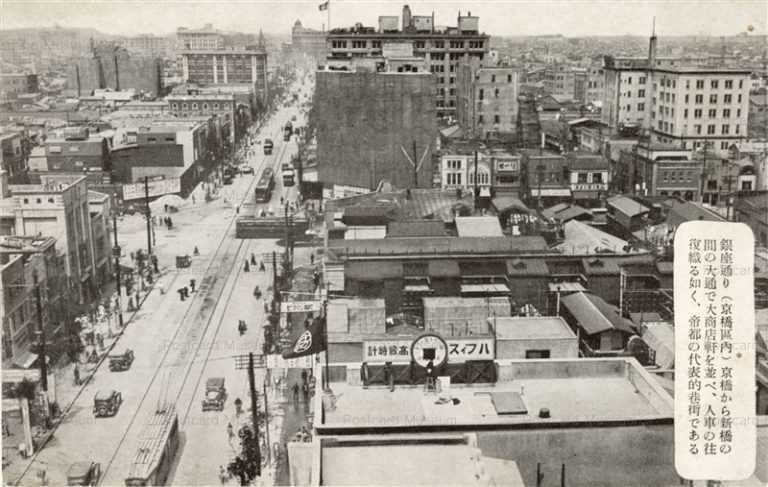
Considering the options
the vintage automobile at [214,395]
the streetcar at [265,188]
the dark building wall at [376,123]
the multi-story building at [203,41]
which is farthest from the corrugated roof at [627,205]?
the multi-story building at [203,41]

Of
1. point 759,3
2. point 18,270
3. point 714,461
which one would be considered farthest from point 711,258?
point 18,270

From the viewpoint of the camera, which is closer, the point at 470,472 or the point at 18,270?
the point at 470,472

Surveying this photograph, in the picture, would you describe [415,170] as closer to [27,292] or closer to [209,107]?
[27,292]

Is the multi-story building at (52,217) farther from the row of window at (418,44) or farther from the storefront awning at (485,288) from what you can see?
the row of window at (418,44)

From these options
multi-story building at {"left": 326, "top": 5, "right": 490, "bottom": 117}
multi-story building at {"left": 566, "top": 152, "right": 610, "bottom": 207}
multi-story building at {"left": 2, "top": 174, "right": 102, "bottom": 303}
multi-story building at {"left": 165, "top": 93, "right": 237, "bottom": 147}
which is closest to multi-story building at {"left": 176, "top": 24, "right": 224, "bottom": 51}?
multi-story building at {"left": 165, "top": 93, "right": 237, "bottom": 147}

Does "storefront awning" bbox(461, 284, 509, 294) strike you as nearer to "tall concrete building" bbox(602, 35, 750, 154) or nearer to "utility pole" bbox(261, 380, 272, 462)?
"utility pole" bbox(261, 380, 272, 462)

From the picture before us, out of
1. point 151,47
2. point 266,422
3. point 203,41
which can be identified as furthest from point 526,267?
point 151,47

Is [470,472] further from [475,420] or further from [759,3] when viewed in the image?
[759,3]

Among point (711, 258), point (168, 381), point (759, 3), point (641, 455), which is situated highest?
point (759, 3)
